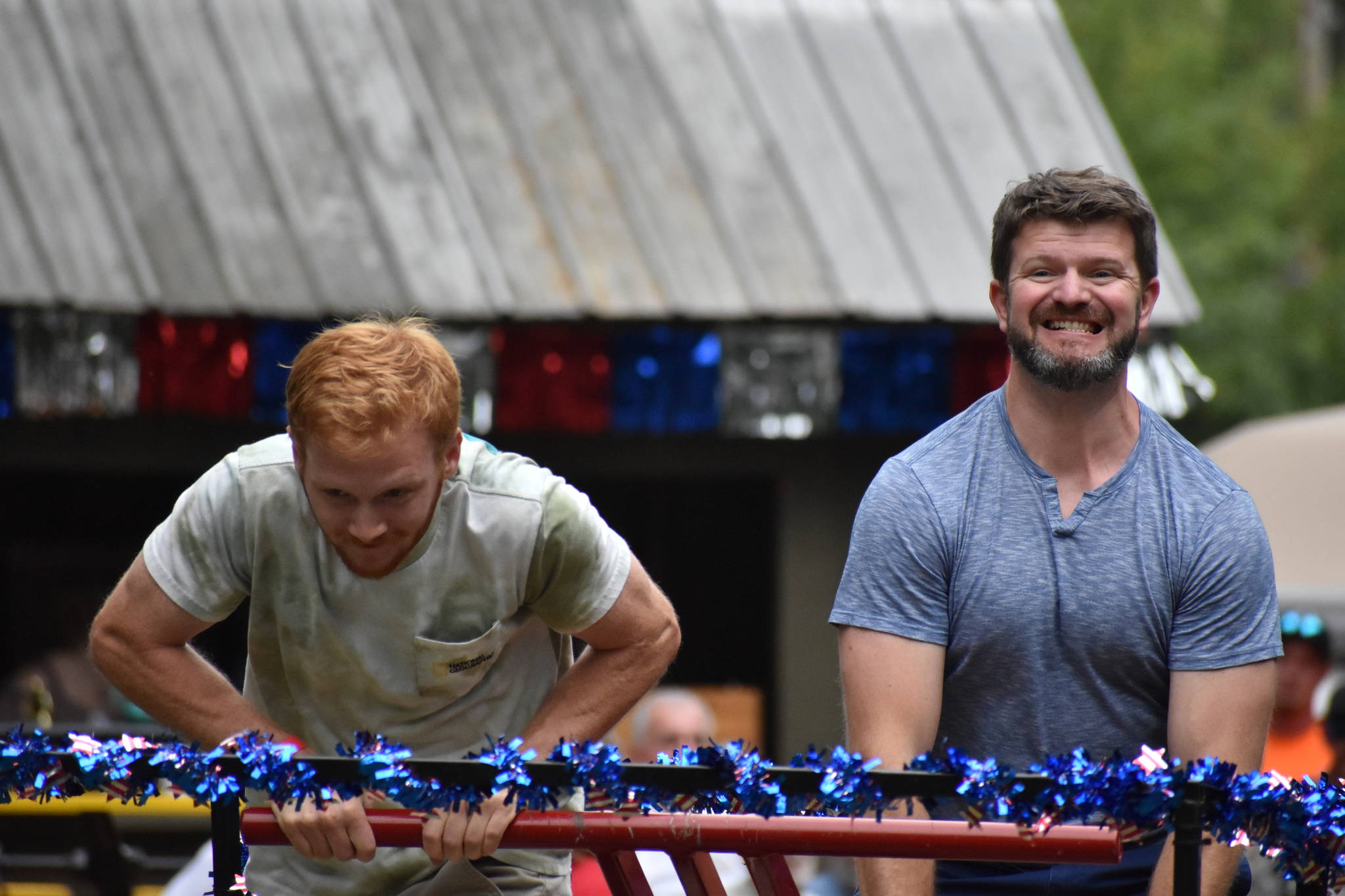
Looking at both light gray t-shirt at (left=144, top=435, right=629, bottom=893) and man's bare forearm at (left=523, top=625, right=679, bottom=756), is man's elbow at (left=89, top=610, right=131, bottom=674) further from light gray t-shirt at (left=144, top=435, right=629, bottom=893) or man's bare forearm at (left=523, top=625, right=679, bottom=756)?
man's bare forearm at (left=523, top=625, right=679, bottom=756)

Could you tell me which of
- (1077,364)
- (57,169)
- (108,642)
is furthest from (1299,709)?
(57,169)

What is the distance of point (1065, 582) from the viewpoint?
2.93m

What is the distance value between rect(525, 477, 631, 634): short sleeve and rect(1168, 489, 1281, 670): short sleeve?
96 cm

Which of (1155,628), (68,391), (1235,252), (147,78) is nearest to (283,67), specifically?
(147,78)

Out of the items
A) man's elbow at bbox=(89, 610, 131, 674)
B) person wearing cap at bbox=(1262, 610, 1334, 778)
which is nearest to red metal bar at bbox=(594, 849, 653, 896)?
man's elbow at bbox=(89, 610, 131, 674)

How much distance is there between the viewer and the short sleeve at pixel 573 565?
2.88 metres

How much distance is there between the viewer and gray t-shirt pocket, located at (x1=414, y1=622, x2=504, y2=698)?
287 cm

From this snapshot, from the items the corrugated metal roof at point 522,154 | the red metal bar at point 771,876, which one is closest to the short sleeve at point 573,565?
the red metal bar at point 771,876

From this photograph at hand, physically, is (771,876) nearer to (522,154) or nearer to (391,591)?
(391,591)

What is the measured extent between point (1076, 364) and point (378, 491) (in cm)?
123

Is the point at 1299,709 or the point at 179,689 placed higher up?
the point at 179,689

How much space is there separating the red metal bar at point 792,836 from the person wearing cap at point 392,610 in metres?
0.30

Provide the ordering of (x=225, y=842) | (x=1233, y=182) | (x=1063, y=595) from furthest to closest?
(x=1233, y=182), (x=1063, y=595), (x=225, y=842)

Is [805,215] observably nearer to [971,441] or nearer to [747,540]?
[747,540]
